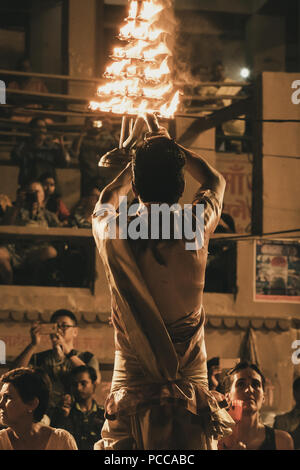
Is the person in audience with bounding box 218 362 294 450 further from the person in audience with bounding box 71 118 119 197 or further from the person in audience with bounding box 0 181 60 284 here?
the person in audience with bounding box 71 118 119 197

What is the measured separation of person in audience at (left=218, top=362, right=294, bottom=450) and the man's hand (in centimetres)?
249

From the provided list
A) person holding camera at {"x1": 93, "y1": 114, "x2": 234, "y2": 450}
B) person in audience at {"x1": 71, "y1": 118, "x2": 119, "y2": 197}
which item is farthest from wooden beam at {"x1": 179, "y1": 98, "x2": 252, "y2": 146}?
person holding camera at {"x1": 93, "y1": 114, "x2": 234, "y2": 450}

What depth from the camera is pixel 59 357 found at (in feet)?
25.0

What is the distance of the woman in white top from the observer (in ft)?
14.8

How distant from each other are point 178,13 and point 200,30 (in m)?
0.76

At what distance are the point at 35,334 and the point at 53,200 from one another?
184 cm

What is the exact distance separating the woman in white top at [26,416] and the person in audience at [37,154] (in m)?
4.63

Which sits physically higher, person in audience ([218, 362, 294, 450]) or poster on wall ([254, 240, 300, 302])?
poster on wall ([254, 240, 300, 302])

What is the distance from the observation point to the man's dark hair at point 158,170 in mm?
3945

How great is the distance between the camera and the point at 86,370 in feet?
23.7

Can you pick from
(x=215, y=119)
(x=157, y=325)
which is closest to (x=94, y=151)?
(x=215, y=119)

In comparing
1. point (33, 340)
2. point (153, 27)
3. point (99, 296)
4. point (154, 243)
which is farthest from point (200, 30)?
point (154, 243)

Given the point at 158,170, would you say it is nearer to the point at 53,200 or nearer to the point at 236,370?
the point at 236,370

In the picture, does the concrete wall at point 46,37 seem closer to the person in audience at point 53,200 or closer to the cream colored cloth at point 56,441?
the person in audience at point 53,200
